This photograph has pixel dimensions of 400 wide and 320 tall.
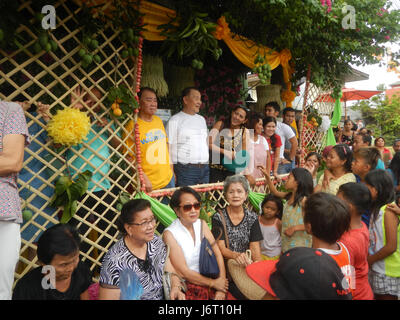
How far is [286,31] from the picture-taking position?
4004mm

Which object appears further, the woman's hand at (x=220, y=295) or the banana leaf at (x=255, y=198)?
the banana leaf at (x=255, y=198)

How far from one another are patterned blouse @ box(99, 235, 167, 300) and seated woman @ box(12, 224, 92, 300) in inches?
8.0

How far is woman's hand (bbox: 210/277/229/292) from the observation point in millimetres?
2064

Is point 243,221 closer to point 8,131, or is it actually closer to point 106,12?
point 8,131

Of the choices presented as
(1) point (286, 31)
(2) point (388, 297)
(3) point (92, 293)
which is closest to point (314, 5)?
(1) point (286, 31)

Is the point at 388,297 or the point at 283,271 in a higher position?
the point at 283,271

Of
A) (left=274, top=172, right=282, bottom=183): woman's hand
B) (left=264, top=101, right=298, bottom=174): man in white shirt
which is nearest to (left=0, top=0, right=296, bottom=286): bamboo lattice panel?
(left=274, top=172, right=282, bottom=183): woman's hand

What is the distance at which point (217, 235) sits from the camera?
244 cm

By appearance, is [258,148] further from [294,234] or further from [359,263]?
[359,263]

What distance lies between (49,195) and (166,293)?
1.36m

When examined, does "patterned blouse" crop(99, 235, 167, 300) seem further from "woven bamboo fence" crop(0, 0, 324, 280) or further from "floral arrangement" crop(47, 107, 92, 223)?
"woven bamboo fence" crop(0, 0, 324, 280)

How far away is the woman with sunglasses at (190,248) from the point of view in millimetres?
2020

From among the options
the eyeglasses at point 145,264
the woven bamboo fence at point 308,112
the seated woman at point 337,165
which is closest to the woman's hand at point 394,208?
the seated woman at point 337,165

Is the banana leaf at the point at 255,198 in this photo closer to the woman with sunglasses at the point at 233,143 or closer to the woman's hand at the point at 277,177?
the woman with sunglasses at the point at 233,143
